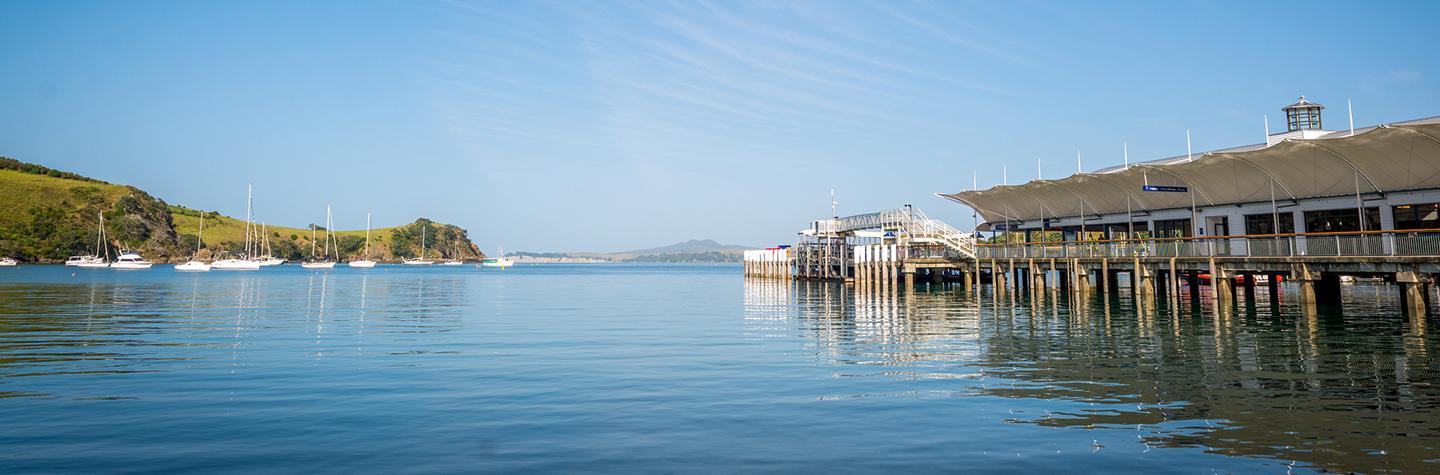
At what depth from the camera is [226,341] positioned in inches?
886

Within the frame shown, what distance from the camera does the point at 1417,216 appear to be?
32812mm

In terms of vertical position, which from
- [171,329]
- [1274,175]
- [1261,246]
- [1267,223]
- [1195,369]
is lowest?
[1195,369]

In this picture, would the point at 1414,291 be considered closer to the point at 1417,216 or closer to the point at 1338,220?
the point at 1417,216

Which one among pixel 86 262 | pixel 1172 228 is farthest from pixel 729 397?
pixel 86 262

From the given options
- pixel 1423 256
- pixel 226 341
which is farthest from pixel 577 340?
pixel 1423 256

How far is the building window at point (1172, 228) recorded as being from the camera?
149 feet

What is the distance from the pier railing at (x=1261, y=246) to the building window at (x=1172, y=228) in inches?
240

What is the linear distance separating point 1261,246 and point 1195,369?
812 inches

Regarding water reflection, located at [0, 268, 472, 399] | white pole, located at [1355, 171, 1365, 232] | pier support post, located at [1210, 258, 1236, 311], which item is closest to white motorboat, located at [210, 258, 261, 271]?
water reflection, located at [0, 268, 472, 399]

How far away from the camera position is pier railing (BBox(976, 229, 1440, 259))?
86.3ft

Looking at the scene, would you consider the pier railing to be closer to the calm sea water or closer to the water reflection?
the calm sea water

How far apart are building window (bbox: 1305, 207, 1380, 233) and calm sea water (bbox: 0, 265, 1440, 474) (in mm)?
9940

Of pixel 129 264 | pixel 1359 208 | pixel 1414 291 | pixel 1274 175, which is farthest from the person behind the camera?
pixel 129 264

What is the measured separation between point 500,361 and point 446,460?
9647mm
